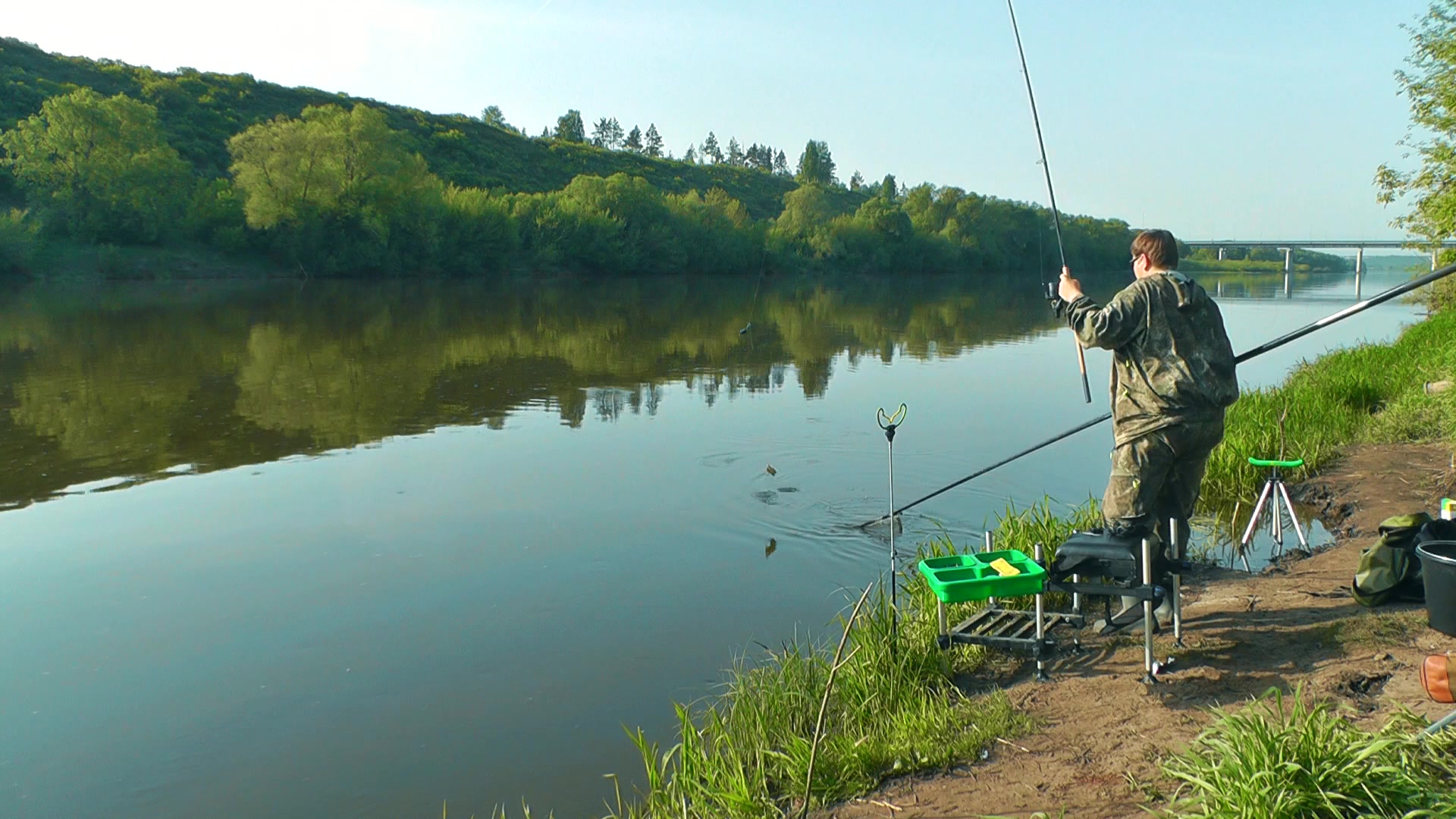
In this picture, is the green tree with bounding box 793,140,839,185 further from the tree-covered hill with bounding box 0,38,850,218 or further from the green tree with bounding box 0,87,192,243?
the green tree with bounding box 0,87,192,243

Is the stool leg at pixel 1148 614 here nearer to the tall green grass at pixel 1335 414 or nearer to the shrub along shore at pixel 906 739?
the shrub along shore at pixel 906 739

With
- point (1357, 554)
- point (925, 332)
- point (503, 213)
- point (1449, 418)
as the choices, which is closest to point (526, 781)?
point (1357, 554)

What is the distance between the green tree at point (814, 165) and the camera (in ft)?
438

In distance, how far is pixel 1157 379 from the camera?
15.2ft

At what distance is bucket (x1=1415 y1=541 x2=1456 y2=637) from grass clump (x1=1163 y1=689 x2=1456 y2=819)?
4.09ft

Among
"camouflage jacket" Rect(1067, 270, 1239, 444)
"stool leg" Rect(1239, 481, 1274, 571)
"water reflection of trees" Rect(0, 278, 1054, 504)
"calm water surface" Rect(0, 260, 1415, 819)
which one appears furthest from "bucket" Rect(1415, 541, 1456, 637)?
"water reflection of trees" Rect(0, 278, 1054, 504)

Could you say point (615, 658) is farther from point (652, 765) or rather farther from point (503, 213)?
point (503, 213)

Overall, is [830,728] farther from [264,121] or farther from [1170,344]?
[264,121]

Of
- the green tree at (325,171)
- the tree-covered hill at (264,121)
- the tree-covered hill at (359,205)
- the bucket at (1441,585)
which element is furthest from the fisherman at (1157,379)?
the tree-covered hill at (264,121)

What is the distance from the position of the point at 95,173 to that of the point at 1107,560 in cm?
5287

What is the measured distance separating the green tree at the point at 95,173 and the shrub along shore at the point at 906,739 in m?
49.4

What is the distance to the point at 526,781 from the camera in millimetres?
4699

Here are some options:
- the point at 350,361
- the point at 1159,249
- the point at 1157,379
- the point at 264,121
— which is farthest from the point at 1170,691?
the point at 264,121

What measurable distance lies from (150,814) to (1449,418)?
1021 centimetres
